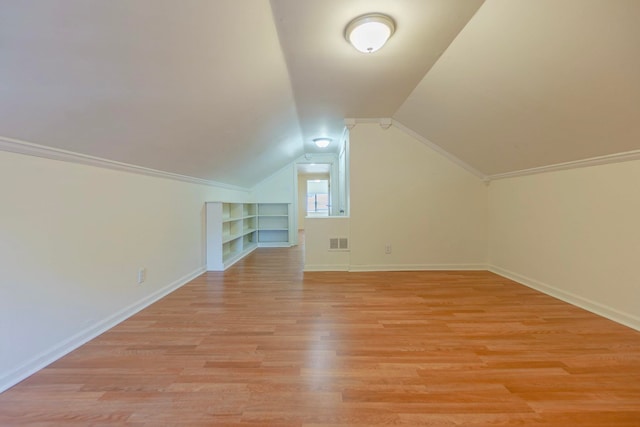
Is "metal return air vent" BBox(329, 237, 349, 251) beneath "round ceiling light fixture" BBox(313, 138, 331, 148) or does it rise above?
beneath

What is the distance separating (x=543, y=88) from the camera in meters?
2.07

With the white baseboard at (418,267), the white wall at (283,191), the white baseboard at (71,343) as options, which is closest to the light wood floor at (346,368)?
the white baseboard at (71,343)

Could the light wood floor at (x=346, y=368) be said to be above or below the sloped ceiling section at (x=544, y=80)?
below

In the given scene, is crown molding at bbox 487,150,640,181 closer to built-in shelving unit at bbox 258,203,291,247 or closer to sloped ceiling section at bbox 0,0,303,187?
sloped ceiling section at bbox 0,0,303,187

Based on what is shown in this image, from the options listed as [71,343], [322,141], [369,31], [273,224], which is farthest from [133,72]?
[273,224]

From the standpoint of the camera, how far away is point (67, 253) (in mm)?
1907

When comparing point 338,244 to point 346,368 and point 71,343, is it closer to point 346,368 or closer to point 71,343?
point 346,368

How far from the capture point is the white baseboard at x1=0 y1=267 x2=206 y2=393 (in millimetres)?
1556

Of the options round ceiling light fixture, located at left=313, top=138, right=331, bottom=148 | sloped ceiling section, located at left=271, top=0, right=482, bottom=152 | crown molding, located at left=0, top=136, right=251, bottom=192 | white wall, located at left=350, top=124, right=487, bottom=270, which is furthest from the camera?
round ceiling light fixture, located at left=313, top=138, right=331, bottom=148

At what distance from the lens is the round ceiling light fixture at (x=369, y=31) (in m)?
1.85

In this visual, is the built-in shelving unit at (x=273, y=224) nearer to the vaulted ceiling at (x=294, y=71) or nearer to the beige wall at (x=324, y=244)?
the beige wall at (x=324, y=244)

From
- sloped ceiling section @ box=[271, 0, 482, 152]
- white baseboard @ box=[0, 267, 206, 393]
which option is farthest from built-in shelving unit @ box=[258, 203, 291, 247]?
white baseboard @ box=[0, 267, 206, 393]

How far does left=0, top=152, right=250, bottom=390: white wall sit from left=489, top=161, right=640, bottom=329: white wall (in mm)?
4127

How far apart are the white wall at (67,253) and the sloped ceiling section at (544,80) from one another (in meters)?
2.94
